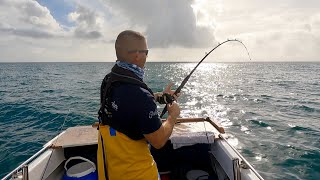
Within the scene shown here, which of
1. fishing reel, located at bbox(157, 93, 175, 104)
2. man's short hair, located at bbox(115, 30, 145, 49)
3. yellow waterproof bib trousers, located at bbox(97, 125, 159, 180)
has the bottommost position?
yellow waterproof bib trousers, located at bbox(97, 125, 159, 180)

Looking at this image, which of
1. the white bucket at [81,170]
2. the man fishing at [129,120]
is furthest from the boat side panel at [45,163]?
the man fishing at [129,120]

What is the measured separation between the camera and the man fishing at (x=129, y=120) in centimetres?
234

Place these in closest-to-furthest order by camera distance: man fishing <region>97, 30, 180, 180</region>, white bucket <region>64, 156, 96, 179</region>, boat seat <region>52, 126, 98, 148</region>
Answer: man fishing <region>97, 30, 180, 180</region>
white bucket <region>64, 156, 96, 179</region>
boat seat <region>52, 126, 98, 148</region>

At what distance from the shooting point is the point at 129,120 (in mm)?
2369

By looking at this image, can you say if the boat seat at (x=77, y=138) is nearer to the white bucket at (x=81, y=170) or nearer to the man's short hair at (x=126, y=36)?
the white bucket at (x=81, y=170)

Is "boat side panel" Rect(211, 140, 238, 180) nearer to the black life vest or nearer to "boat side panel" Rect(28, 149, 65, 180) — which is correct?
the black life vest

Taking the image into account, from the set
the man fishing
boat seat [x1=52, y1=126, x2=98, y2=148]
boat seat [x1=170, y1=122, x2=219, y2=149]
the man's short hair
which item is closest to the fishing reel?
the man fishing

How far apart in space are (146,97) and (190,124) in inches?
144

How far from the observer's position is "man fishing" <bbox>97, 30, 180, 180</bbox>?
92.0 inches

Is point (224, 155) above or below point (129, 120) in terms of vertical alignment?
below

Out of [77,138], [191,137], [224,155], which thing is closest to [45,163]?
[77,138]

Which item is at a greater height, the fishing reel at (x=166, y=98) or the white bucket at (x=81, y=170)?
the fishing reel at (x=166, y=98)

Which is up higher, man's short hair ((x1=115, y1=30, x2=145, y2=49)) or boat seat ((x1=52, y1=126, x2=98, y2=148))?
man's short hair ((x1=115, y1=30, x2=145, y2=49))

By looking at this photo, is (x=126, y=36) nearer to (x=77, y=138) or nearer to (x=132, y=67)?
(x=132, y=67)
